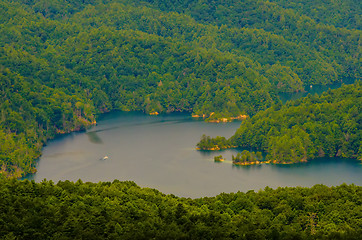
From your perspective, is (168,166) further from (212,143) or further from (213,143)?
(213,143)

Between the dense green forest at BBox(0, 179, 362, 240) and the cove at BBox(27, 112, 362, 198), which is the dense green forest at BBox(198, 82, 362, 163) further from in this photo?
the dense green forest at BBox(0, 179, 362, 240)

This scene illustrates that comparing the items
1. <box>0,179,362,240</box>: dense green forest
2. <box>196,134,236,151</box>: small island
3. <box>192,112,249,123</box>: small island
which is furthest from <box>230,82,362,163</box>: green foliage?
<box>0,179,362,240</box>: dense green forest

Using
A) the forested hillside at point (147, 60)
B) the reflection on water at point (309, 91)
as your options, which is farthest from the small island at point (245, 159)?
the reflection on water at point (309, 91)

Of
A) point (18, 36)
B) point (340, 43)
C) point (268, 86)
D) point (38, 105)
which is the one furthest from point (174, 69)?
point (340, 43)

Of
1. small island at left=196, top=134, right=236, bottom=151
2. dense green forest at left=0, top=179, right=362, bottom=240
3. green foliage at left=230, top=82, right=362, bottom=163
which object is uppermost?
green foliage at left=230, top=82, right=362, bottom=163

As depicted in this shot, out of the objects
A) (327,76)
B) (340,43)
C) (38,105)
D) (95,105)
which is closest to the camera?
(38,105)

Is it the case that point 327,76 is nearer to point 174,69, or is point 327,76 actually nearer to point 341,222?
point 174,69
